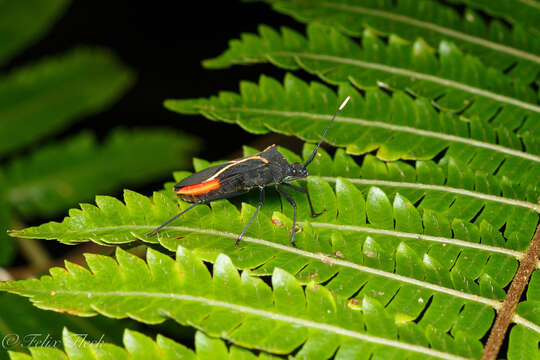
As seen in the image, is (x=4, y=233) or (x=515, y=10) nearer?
(x=4, y=233)

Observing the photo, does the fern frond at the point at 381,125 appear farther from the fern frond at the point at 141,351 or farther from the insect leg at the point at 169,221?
the fern frond at the point at 141,351

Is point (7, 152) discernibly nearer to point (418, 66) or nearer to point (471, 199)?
point (418, 66)

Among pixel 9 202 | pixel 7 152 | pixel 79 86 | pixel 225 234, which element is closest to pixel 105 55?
pixel 79 86

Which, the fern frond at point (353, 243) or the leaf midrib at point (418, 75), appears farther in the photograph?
the leaf midrib at point (418, 75)

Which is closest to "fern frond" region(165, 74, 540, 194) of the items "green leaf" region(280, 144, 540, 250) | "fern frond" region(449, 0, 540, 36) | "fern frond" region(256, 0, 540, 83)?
"green leaf" region(280, 144, 540, 250)

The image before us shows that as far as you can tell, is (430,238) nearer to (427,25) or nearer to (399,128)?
(399,128)

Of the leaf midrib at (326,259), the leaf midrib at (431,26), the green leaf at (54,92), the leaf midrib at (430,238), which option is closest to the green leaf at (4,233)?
the green leaf at (54,92)

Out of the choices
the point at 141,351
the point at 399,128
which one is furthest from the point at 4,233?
the point at 399,128
